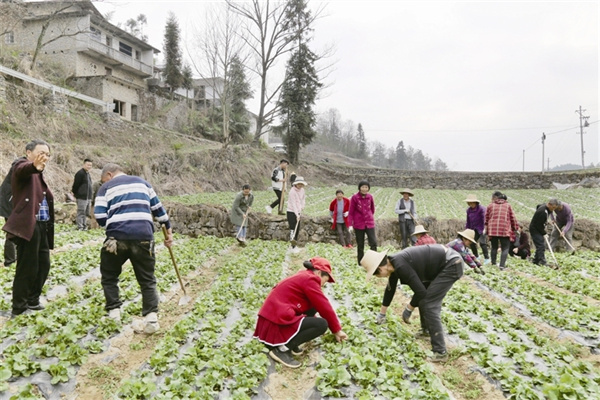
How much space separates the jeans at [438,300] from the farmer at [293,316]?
121 centimetres

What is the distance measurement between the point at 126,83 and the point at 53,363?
33222mm

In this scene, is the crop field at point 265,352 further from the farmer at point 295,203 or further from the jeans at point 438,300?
the farmer at point 295,203

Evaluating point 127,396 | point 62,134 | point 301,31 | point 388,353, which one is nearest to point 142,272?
point 127,396

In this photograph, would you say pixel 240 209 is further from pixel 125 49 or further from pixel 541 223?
pixel 125 49

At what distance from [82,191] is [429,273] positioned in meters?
10.1

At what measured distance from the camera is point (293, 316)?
440 cm

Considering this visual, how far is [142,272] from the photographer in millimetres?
4746

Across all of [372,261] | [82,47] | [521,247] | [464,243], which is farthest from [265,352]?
[82,47]

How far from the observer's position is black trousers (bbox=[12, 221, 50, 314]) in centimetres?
488

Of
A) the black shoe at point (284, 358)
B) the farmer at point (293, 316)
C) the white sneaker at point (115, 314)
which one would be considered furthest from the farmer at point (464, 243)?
the white sneaker at point (115, 314)

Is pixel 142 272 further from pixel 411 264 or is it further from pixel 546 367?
pixel 546 367

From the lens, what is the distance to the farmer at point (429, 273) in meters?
4.63

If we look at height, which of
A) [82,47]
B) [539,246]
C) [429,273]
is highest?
[82,47]

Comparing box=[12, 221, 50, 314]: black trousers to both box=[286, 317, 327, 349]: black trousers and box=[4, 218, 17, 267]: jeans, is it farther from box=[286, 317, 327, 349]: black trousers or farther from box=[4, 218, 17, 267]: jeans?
box=[286, 317, 327, 349]: black trousers
